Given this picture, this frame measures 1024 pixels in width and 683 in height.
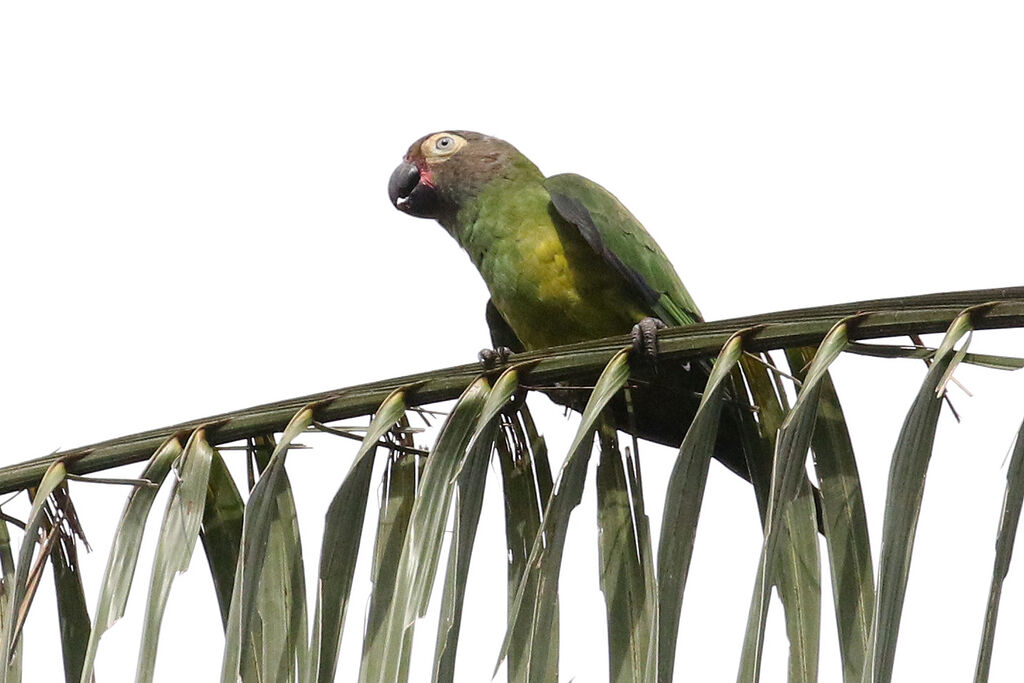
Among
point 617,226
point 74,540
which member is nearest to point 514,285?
point 617,226

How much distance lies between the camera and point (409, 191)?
4633 mm

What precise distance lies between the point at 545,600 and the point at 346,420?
550 mm

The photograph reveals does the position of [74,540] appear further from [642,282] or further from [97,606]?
[642,282]

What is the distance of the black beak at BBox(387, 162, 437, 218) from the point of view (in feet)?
15.0

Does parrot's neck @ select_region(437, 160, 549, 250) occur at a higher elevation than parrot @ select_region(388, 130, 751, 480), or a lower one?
higher

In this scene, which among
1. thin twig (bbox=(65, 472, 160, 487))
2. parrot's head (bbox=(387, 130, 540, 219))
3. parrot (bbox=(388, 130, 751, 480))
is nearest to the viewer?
thin twig (bbox=(65, 472, 160, 487))

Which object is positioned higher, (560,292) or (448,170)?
(448,170)

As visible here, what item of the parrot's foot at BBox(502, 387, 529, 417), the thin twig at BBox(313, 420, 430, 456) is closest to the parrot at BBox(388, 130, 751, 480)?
the parrot's foot at BBox(502, 387, 529, 417)

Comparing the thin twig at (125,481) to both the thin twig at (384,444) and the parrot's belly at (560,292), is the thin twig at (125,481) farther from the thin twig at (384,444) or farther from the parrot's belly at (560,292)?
the parrot's belly at (560,292)

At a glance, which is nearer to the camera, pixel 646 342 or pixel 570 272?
pixel 646 342

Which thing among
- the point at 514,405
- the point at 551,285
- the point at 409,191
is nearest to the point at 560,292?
the point at 551,285

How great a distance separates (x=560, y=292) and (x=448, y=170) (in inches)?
34.9

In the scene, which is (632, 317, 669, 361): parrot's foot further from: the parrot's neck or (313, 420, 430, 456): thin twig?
the parrot's neck

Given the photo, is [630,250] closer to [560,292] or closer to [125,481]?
[560,292]
